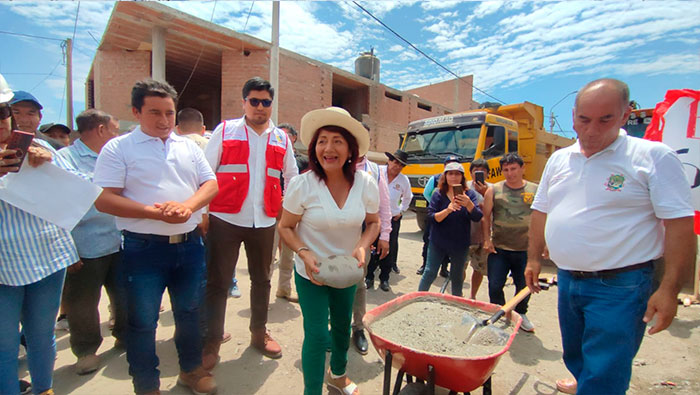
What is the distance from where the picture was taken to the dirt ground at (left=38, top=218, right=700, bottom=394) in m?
2.55

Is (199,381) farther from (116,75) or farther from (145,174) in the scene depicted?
(116,75)

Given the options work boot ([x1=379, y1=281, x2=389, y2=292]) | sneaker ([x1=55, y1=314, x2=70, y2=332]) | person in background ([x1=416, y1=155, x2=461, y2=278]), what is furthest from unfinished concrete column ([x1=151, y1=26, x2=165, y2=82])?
work boot ([x1=379, y1=281, x2=389, y2=292])

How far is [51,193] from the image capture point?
191 cm

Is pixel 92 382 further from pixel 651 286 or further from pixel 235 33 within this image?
pixel 235 33

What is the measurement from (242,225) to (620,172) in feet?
8.14

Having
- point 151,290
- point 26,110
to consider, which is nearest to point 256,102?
point 151,290

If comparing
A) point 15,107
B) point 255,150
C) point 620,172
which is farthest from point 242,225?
point 620,172

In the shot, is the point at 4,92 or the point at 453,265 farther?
the point at 453,265

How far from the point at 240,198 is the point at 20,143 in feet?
4.19

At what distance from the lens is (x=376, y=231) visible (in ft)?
7.50

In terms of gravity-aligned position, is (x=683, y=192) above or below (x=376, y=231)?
above

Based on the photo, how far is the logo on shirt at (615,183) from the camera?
5.86 ft

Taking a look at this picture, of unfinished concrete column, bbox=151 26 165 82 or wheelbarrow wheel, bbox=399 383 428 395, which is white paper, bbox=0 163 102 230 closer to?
wheelbarrow wheel, bbox=399 383 428 395

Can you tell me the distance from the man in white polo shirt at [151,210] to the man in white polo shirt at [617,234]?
2.28 metres
